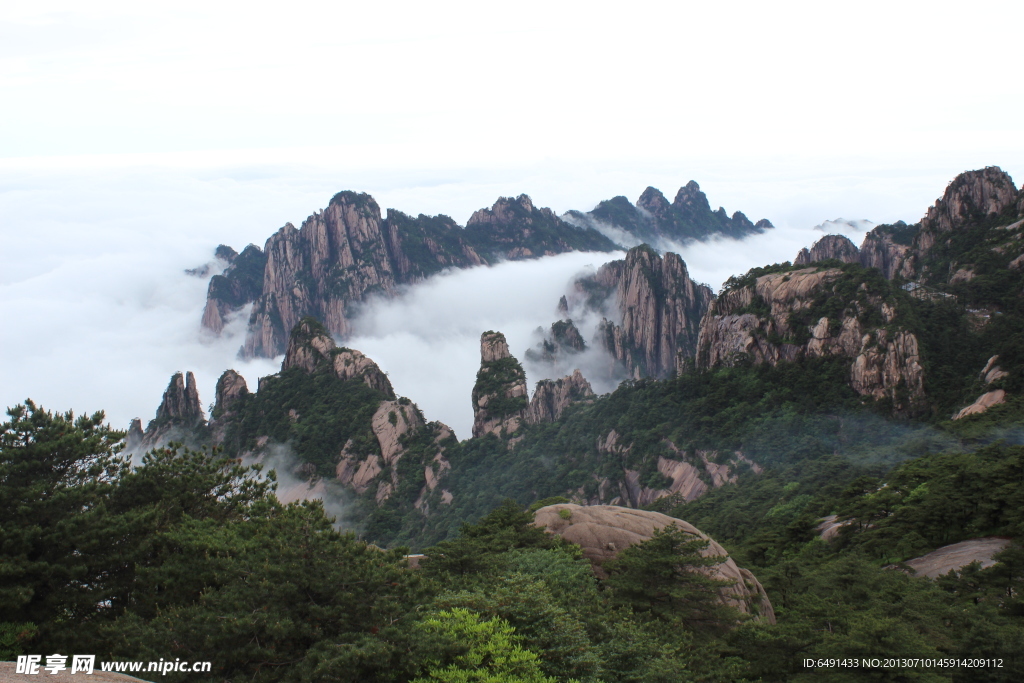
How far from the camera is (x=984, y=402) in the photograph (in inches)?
2061

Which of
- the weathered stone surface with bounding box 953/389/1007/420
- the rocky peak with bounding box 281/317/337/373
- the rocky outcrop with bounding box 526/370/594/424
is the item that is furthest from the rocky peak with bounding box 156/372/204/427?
the weathered stone surface with bounding box 953/389/1007/420

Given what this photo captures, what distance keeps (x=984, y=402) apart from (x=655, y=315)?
89.6 metres

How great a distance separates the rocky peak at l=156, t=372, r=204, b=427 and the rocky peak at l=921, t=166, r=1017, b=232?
10360 centimetres

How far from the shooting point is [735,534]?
47.1 meters

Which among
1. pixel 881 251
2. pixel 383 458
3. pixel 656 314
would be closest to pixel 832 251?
pixel 881 251

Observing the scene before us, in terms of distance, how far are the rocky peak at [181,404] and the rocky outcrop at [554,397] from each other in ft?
159

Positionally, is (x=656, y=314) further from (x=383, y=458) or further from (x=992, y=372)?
(x=992, y=372)

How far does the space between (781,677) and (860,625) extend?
312 cm

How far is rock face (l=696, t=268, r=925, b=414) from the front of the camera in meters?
61.4

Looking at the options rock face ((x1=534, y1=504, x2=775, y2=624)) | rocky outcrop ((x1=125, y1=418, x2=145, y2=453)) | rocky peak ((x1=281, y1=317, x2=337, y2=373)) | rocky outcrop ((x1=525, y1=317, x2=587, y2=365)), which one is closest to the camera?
rock face ((x1=534, y1=504, x2=775, y2=624))

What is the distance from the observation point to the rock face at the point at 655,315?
13938cm

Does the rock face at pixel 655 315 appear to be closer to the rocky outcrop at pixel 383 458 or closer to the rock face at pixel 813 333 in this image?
the rock face at pixel 813 333

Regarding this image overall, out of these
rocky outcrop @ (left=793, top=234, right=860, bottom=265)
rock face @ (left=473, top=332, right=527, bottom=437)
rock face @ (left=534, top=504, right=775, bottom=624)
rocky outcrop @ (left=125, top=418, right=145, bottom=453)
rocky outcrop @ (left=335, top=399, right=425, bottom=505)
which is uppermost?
rocky outcrop @ (left=793, top=234, right=860, bottom=265)

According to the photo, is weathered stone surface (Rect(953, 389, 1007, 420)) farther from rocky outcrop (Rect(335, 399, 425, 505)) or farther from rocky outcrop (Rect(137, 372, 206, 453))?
rocky outcrop (Rect(137, 372, 206, 453))
